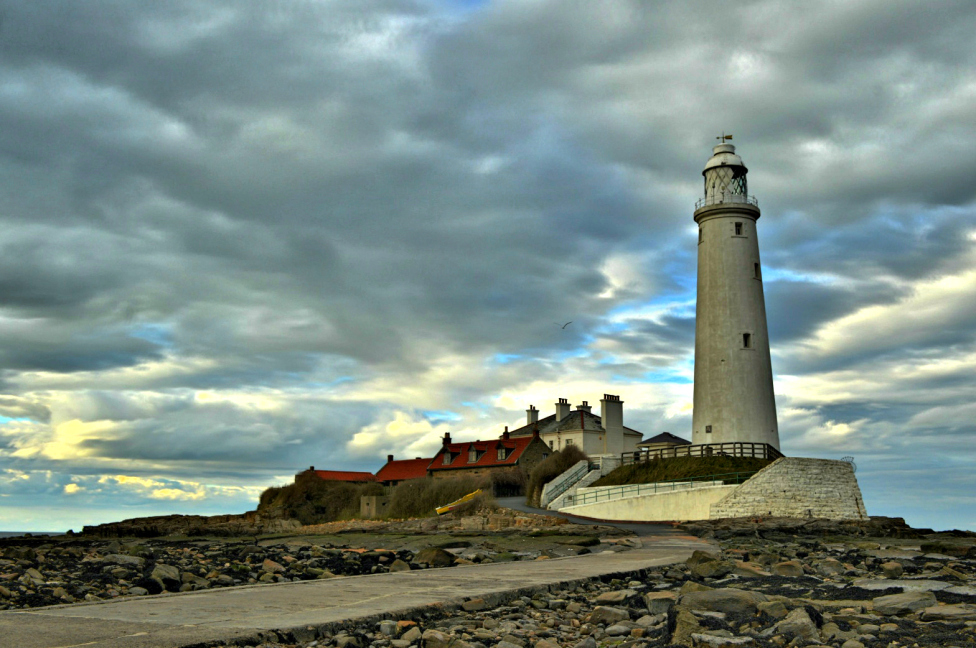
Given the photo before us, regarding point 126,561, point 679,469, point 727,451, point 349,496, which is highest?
point 727,451

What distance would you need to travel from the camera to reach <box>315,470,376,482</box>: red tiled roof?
67.6 meters

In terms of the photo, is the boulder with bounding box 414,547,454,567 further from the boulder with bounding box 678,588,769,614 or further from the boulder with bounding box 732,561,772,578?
the boulder with bounding box 678,588,769,614

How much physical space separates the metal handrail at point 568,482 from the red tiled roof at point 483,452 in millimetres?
16057

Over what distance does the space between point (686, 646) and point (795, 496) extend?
88.9 ft

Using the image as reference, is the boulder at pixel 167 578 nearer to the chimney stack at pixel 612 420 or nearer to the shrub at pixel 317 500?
the shrub at pixel 317 500

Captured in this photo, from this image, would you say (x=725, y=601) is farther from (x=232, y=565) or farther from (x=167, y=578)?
(x=232, y=565)

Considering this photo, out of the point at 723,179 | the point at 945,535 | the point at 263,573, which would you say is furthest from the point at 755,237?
the point at 263,573

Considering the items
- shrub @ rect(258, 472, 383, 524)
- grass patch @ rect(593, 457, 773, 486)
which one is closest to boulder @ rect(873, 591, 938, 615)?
grass patch @ rect(593, 457, 773, 486)

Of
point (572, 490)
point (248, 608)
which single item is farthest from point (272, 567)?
point (572, 490)

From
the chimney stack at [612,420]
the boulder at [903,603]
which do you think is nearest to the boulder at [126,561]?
the boulder at [903,603]

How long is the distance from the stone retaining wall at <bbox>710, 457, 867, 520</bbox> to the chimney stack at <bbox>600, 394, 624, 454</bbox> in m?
25.5

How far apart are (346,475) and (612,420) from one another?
26588mm

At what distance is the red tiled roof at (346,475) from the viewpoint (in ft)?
222

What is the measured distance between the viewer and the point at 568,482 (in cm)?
3962
